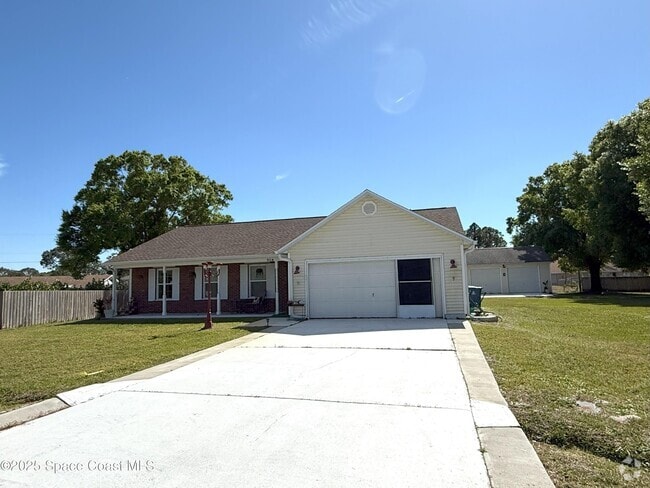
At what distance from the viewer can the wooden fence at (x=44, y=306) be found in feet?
57.2

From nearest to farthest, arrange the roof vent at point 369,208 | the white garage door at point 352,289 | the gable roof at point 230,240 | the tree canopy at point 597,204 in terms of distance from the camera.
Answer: the white garage door at point 352,289
the roof vent at point 369,208
the gable roof at point 230,240
the tree canopy at point 597,204

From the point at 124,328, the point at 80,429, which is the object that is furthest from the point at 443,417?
the point at 124,328

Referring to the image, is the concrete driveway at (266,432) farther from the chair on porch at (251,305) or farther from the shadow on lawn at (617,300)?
the shadow on lawn at (617,300)

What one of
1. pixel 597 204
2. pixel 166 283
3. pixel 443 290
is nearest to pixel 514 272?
pixel 597 204

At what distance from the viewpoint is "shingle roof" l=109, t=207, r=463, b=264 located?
19.0 metres

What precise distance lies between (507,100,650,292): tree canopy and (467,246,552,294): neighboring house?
151 cm

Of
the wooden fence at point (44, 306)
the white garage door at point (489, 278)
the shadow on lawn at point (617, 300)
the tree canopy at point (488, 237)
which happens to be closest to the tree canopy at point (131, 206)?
the wooden fence at point (44, 306)

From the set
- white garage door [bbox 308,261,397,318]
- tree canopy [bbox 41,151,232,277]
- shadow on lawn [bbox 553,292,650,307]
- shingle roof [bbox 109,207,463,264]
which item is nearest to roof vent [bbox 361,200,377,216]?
white garage door [bbox 308,261,397,318]

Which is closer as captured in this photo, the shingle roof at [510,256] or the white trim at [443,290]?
the white trim at [443,290]

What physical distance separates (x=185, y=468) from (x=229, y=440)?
642mm

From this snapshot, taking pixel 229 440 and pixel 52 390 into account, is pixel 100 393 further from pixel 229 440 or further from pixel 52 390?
pixel 229 440

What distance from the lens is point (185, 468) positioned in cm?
371

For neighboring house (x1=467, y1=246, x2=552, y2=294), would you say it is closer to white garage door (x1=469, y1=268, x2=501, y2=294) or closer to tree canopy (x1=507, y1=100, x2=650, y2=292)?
white garage door (x1=469, y1=268, x2=501, y2=294)

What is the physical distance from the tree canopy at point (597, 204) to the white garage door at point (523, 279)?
2504 millimetres
